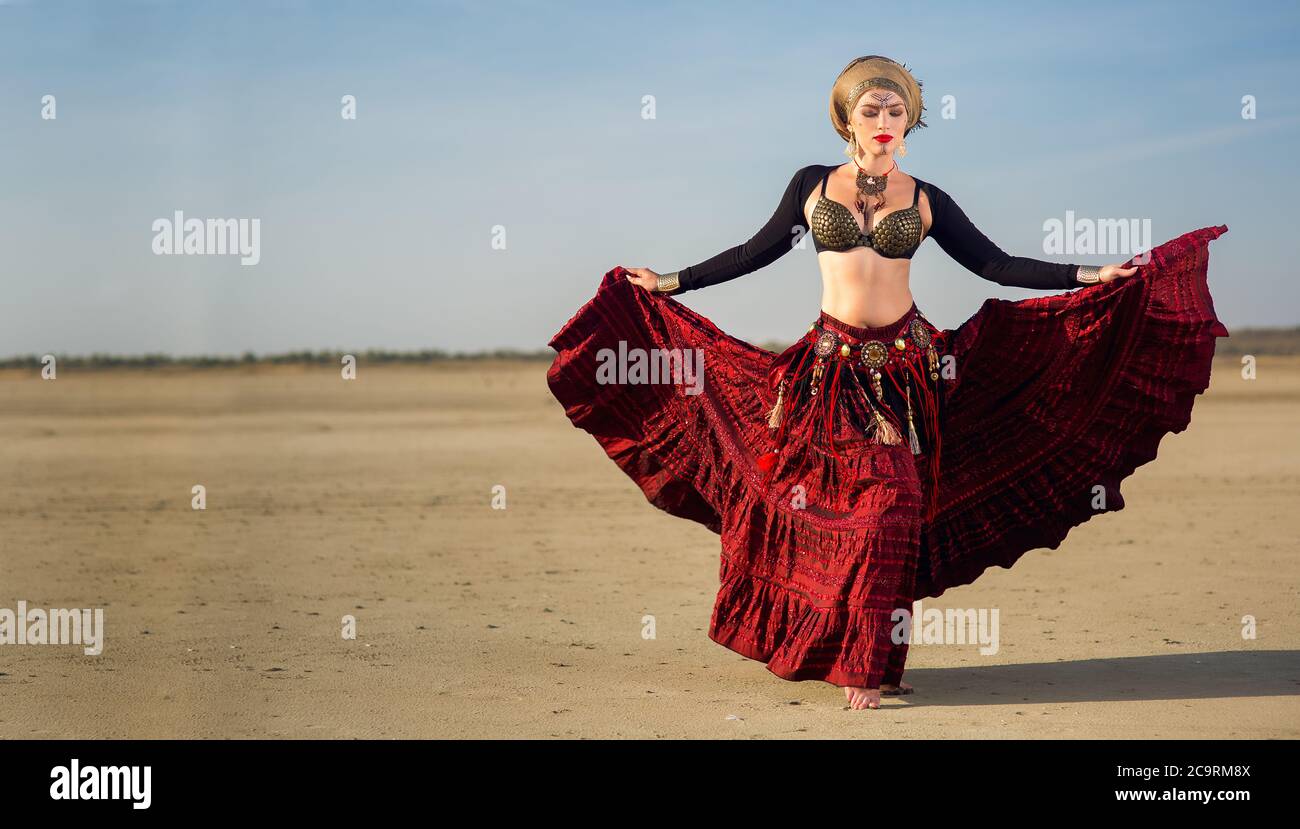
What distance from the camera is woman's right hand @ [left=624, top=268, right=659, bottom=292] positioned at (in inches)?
328

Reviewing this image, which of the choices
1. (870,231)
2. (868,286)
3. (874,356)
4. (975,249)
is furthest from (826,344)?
(975,249)

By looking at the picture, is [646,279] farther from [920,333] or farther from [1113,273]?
[1113,273]

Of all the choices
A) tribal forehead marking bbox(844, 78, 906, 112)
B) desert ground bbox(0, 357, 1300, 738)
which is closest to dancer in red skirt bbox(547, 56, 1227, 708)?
tribal forehead marking bbox(844, 78, 906, 112)

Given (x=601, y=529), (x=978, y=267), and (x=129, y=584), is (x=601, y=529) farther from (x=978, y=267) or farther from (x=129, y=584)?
(x=978, y=267)

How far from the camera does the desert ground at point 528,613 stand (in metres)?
7.15

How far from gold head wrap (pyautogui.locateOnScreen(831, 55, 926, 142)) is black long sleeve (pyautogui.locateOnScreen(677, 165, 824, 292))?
33 cm

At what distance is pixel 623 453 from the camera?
28.0ft

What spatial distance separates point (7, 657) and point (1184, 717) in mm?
6762

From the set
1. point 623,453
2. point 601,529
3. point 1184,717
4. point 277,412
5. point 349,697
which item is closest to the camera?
point 1184,717

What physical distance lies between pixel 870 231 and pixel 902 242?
18cm

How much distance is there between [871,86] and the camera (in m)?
7.65

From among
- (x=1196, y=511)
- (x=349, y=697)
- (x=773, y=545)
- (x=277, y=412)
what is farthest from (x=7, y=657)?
(x=277, y=412)

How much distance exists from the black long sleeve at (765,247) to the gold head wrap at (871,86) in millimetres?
330

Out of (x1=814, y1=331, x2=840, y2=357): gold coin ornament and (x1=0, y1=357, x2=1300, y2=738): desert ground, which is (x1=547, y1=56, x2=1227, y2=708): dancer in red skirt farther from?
(x1=0, y1=357, x2=1300, y2=738): desert ground
